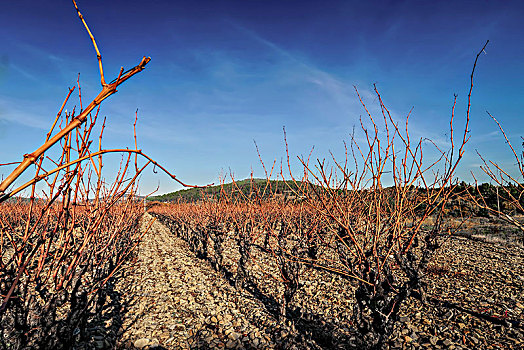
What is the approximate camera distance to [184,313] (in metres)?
5.18

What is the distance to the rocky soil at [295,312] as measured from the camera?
421 centimetres

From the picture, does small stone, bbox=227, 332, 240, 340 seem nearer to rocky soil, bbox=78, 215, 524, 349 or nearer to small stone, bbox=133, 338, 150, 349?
rocky soil, bbox=78, 215, 524, 349

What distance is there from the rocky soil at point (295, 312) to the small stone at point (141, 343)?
0.04 feet

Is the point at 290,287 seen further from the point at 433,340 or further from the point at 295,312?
the point at 433,340

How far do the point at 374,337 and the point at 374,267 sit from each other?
0.77 m

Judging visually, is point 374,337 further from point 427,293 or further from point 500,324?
point 427,293

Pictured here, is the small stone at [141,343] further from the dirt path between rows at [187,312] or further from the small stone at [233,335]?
the small stone at [233,335]

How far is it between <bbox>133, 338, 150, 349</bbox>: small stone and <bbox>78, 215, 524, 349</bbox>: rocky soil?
0.01 m

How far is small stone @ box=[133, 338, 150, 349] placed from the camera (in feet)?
13.4

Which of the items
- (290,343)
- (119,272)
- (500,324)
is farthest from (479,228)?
(119,272)

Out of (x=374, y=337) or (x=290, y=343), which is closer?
(x=374, y=337)

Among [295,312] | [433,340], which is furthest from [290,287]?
[433,340]

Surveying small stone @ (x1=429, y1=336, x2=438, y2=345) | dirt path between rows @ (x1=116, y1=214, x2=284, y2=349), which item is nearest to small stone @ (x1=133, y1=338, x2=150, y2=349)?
dirt path between rows @ (x1=116, y1=214, x2=284, y2=349)

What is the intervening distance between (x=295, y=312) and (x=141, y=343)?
2.54 meters
